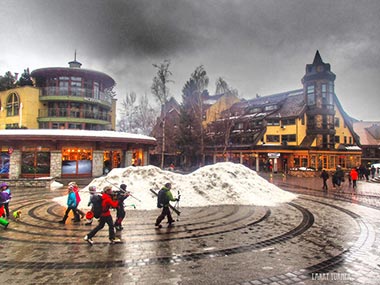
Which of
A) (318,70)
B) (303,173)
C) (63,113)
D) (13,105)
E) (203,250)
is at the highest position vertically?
(318,70)

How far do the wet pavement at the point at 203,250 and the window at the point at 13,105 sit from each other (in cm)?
2771

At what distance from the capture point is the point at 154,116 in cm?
5269

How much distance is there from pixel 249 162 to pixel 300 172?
10.6 m

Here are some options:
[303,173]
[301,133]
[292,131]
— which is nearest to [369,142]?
[301,133]

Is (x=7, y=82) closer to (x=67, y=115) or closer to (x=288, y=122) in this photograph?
(x=67, y=115)

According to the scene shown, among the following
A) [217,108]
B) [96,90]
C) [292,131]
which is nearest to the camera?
[96,90]

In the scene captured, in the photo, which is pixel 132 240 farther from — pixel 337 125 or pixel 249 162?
pixel 337 125

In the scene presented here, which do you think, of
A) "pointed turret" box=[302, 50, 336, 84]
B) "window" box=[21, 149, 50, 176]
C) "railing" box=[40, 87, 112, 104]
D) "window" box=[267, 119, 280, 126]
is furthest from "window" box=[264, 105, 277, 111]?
"window" box=[21, 149, 50, 176]

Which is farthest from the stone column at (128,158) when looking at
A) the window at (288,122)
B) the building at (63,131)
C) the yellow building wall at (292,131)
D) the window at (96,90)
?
the window at (288,122)

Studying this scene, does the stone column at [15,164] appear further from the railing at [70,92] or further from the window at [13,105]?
the window at [13,105]

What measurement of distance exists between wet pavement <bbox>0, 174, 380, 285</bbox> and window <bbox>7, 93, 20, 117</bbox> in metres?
27.7

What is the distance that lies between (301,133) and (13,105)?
140ft

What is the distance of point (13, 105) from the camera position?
34.6 meters

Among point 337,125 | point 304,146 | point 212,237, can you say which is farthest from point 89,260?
point 337,125
